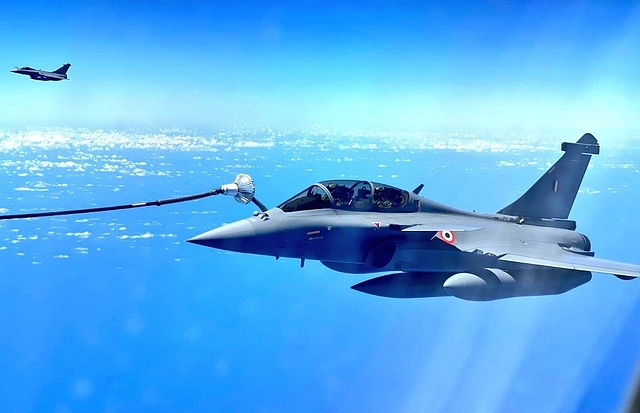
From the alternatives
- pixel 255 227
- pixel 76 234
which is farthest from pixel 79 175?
pixel 255 227

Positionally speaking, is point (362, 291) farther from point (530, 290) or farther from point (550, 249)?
point (550, 249)

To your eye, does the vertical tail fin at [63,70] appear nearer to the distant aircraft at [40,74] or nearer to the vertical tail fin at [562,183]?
the distant aircraft at [40,74]

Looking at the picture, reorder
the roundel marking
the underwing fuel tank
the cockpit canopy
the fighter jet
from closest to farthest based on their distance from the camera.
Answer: the fighter jet < the underwing fuel tank < the cockpit canopy < the roundel marking

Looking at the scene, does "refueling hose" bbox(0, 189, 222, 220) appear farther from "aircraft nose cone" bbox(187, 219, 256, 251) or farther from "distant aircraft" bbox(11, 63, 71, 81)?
"distant aircraft" bbox(11, 63, 71, 81)

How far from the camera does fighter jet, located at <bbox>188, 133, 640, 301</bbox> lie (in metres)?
6.17

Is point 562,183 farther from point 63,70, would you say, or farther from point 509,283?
point 63,70

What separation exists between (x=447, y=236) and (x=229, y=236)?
337cm

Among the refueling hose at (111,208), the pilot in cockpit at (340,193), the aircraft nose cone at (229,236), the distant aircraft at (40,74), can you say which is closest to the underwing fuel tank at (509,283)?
the pilot in cockpit at (340,193)

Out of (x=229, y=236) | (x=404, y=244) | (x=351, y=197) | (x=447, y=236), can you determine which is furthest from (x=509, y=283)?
(x=229, y=236)

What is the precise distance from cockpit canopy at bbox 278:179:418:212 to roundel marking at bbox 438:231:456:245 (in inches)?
23.4

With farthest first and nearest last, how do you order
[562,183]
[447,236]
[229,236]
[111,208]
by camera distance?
[562,183]
[447,236]
[229,236]
[111,208]

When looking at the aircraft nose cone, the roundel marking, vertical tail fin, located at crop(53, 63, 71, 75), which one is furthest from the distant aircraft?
the roundel marking

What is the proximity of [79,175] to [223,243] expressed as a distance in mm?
25165

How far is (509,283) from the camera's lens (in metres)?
6.77
